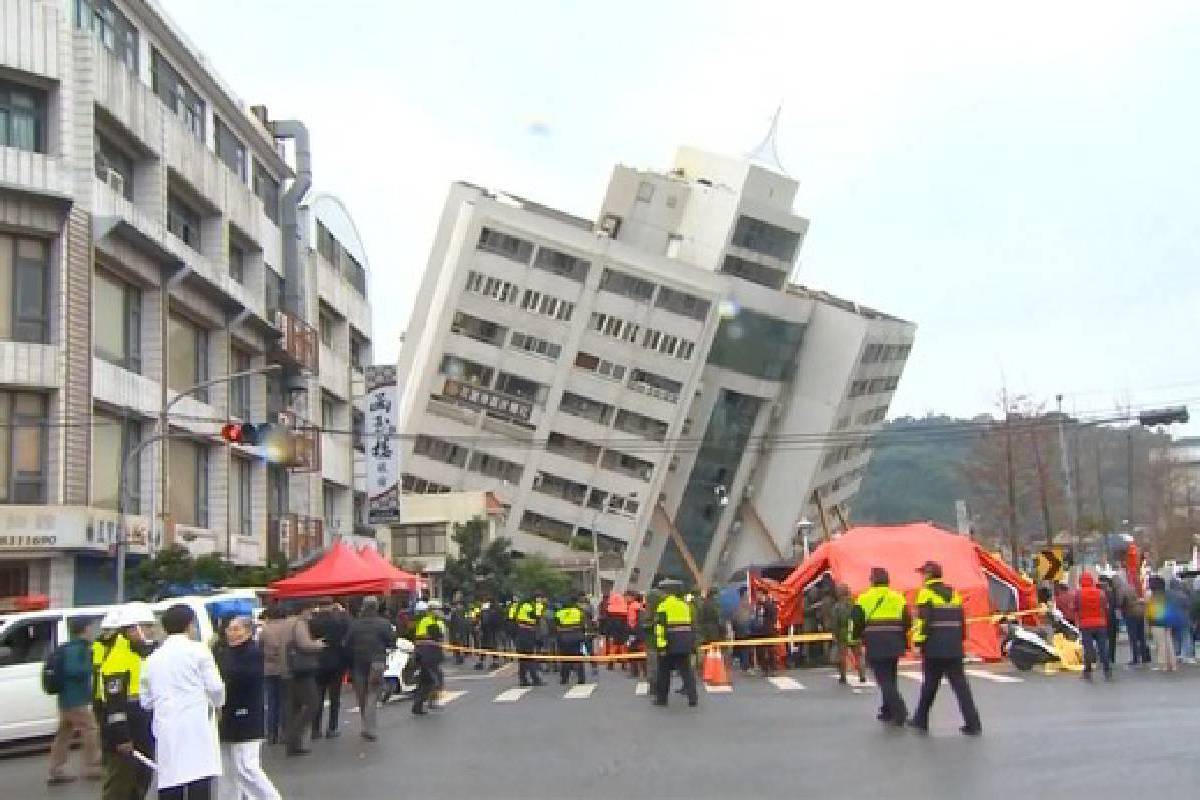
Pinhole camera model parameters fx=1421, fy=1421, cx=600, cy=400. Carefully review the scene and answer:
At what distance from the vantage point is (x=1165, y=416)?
32.3 m

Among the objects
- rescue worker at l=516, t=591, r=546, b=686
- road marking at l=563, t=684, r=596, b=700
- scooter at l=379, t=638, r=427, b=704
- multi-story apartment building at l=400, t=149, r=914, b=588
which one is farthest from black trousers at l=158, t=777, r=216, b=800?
multi-story apartment building at l=400, t=149, r=914, b=588

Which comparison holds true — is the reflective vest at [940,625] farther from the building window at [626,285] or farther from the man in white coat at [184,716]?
the building window at [626,285]

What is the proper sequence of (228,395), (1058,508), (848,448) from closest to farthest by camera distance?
(228,395)
(1058,508)
(848,448)

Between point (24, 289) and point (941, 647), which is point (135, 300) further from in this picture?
point (941, 647)

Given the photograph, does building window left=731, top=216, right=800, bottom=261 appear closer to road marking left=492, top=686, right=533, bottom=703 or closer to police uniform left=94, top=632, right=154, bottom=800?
road marking left=492, top=686, right=533, bottom=703

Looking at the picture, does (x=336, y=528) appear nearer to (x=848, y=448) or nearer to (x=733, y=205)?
(x=733, y=205)

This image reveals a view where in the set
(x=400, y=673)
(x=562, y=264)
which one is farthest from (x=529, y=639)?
(x=562, y=264)

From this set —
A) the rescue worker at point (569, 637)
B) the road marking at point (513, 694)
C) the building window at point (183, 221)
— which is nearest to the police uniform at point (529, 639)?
the road marking at point (513, 694)

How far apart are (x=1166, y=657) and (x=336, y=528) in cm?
3579

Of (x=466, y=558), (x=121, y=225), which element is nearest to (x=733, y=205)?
(x=466, y=558)

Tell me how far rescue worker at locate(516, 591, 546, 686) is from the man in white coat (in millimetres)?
18244

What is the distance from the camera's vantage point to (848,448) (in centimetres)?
8812

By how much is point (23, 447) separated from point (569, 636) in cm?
1173

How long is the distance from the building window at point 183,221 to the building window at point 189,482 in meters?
5.51
